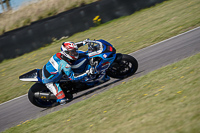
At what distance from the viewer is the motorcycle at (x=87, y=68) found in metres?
7.01

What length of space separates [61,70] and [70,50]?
643 mm

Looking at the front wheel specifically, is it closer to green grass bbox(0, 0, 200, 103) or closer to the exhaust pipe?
the exhaust pipe

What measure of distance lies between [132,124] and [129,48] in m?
6.98

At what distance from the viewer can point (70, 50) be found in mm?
6785

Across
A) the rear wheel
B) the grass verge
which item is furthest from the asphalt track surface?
the grass verge

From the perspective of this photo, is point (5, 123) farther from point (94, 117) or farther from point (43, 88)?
point (94, 117)

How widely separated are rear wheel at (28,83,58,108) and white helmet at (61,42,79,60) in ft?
3.98

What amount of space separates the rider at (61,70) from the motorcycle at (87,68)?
5.6 inches

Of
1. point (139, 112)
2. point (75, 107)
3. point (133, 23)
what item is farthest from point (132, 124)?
point (133, 23)

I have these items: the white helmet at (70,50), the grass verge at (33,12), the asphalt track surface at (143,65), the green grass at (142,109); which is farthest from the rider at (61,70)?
the grass verge at (33,12)

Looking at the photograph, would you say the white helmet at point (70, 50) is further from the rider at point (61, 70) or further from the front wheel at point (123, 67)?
the front wheel at point (123, 67)

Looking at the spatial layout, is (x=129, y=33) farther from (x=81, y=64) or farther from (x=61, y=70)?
(x=61, y=70)

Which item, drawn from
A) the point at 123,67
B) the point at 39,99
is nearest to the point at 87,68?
the point at 123,67

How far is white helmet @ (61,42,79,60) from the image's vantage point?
267 inches
